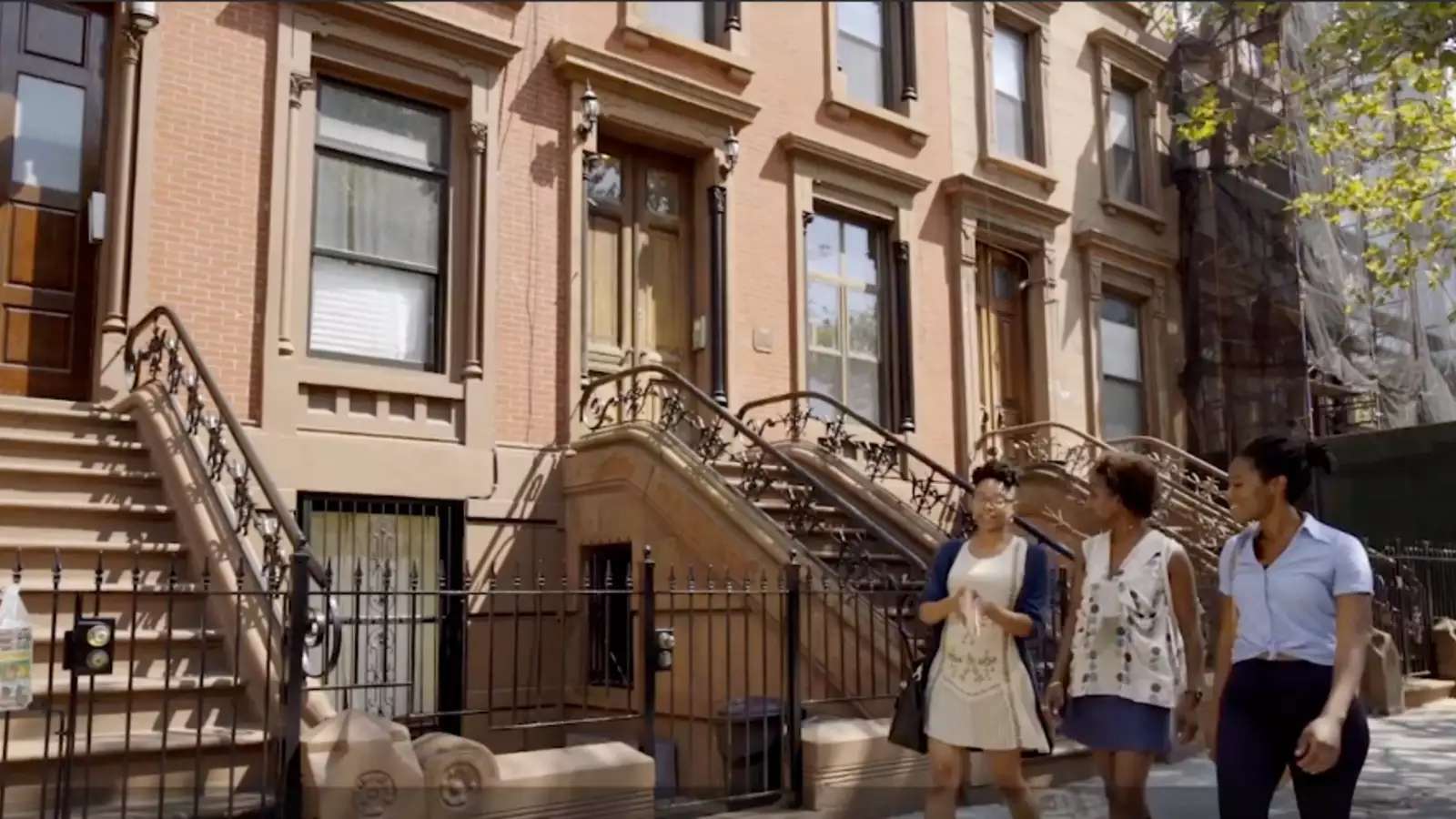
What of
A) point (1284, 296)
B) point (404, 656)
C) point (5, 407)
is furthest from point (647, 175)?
point (1284, 296)

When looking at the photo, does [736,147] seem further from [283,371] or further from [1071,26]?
[1071,26]

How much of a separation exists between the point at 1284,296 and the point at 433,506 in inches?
476

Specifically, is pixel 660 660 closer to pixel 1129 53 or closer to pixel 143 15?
pixel 143 15

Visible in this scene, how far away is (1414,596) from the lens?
474 inches

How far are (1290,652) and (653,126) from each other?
9.14 meters

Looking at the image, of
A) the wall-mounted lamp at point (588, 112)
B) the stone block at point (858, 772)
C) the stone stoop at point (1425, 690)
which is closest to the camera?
the stone block at point (858, 772)

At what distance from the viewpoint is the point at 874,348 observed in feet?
46.1

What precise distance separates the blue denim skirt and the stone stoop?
7.90 meters

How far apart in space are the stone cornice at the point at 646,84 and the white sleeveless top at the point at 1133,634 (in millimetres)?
7958

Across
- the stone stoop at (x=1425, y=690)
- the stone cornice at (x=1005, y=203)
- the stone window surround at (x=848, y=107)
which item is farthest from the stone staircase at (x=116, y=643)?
the stone stoop at (x=1425, y=690)

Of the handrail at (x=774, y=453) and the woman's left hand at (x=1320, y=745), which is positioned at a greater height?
the handrail at (x=774, y=453)

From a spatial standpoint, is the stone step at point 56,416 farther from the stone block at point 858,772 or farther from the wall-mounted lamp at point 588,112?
the stone block at point 858,772

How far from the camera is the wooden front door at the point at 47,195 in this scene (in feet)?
28.5

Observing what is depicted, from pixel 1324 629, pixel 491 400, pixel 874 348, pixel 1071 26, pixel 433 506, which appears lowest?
pixel 1324 629
